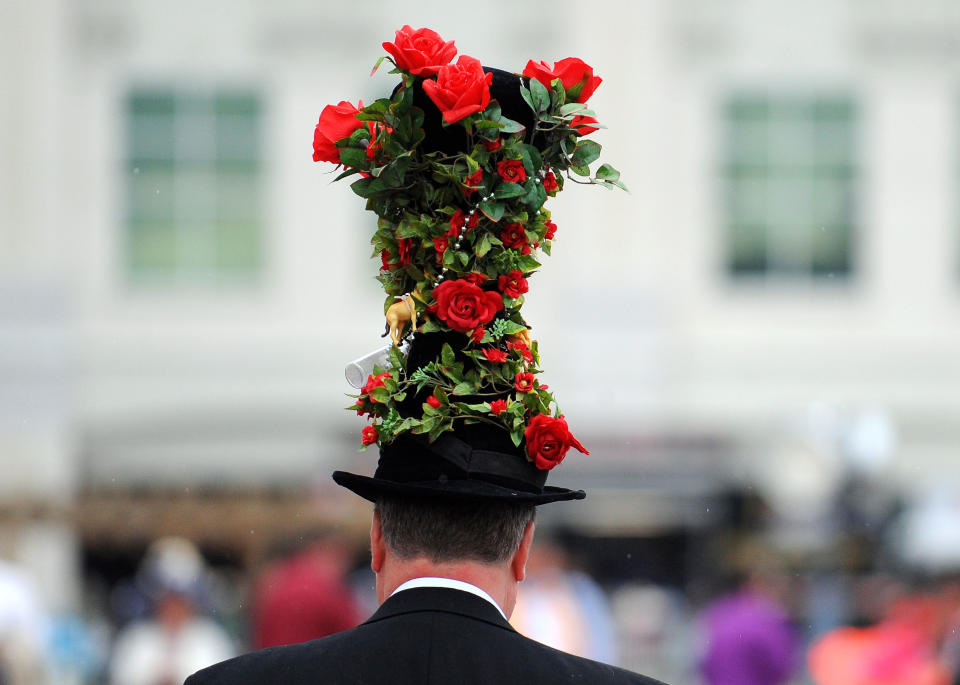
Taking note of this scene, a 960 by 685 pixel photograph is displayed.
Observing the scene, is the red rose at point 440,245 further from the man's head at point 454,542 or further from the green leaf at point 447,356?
the man's head at point 454,542

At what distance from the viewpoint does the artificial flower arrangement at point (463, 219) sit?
2.41m

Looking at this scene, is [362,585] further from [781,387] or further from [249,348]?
[781,387]

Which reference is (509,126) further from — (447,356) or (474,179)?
(447,356)

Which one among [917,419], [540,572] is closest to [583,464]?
[917,419]

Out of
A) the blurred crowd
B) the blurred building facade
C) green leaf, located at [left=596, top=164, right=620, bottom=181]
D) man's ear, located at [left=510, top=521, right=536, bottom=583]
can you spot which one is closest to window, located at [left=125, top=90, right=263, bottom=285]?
the blurred building facade

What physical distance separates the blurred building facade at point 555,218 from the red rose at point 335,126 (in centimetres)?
1580

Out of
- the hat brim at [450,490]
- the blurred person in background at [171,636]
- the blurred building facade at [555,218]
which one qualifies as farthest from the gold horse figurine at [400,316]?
the blurred building facade at [555,218]

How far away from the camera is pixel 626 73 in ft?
60.6

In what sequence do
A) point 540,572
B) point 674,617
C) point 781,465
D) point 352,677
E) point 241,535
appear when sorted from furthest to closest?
point 674,617, point 781,465, point 241,535, point 540,572, point 352,677

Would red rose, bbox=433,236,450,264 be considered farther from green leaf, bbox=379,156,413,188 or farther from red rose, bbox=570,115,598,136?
red rose, bbox=570,115,598,136

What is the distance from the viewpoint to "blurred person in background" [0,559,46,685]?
25.1ft

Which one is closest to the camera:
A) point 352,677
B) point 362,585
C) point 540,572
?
point 352,677

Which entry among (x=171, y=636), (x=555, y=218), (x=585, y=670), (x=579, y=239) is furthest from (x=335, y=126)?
(x=555, y=218)

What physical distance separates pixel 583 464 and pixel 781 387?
320 cm
